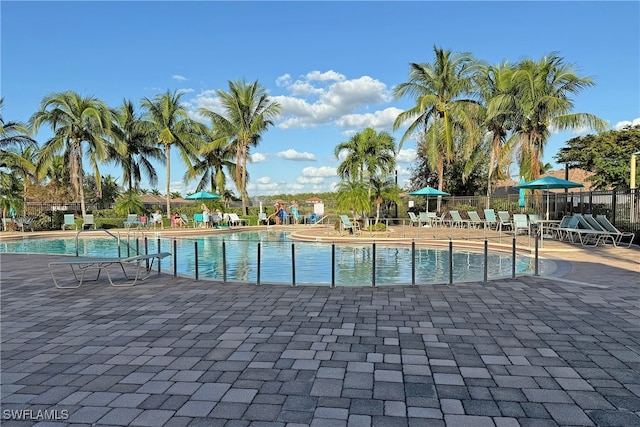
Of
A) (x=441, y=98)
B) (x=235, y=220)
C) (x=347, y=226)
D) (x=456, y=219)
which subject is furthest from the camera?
(x=235, y=220)

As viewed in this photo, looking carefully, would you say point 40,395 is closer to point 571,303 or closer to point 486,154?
point 571,303

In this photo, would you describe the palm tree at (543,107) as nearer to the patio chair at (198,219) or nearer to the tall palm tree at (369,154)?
the tall palm tree at (369,154)

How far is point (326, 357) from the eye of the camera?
11.7 ft

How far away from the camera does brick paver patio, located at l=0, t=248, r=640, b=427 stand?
2.66 metres

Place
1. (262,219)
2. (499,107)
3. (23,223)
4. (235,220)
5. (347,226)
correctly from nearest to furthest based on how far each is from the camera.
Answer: (347,226) → (499,107) → (23,223) → (235,220) → (262,219)

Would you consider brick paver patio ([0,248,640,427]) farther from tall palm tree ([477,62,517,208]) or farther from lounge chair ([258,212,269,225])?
lounge chair ([258,212,269,225])

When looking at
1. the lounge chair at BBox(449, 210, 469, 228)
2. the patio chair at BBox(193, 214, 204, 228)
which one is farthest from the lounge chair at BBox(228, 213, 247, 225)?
the lounge chair at BBox(449, 210, 469, 228)

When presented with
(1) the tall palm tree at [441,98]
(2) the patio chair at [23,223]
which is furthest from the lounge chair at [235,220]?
(1) the tall palm tree at [441,98]

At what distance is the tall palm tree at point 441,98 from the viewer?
23.2m

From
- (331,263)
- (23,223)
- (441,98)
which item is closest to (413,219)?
(441,98)

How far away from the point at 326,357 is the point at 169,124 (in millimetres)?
28270

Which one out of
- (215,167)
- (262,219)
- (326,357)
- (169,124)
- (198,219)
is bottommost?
(326,357)

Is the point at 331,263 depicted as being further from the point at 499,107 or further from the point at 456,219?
the point at 499,107

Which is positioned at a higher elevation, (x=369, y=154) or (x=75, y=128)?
(x=75, y=128)
